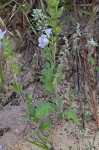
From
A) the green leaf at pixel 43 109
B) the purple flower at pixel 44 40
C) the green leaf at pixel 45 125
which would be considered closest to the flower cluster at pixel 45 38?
the purple flower at pixel 44 40

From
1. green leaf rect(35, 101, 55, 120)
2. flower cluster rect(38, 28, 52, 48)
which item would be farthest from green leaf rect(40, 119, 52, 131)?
flower cluster rect(38, 28, 52, 48)

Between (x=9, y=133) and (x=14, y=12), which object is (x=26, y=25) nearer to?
(x=14, y=12)

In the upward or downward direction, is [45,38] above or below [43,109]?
above

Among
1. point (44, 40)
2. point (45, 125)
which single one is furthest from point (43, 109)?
point (44, 40)

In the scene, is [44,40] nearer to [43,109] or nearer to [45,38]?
[45,38]

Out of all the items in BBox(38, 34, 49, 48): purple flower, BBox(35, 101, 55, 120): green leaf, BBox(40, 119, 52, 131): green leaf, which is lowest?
BBox(40, 119, 52, 131): green leaf

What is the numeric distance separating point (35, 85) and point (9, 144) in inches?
18.1

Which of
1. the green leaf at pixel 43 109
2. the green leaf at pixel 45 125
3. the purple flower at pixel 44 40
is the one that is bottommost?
the green leaf at pixel 45 125

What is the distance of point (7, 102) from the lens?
2332mm

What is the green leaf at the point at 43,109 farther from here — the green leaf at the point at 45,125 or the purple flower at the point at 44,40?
the purple flower at the point at 44,40

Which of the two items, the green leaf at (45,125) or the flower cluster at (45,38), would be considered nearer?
the flower cluster at (45,38)

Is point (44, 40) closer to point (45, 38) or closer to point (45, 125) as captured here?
point (45, 38)

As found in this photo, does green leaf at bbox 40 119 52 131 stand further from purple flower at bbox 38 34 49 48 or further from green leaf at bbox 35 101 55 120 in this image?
purple flower at bbox 38 34 49 48

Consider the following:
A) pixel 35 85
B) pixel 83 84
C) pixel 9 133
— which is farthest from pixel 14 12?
pixel 9 133
